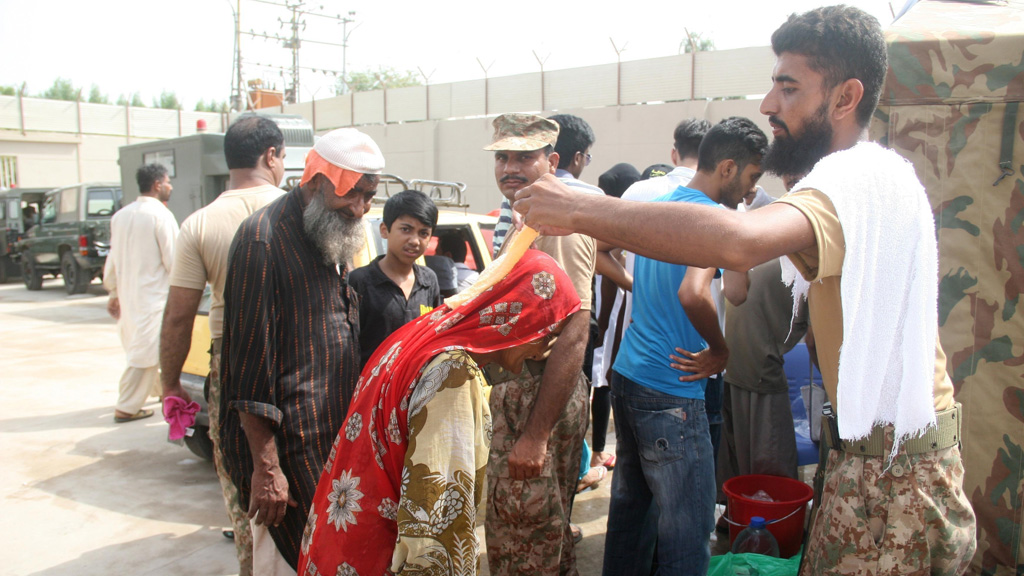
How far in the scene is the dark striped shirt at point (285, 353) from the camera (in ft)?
7.55

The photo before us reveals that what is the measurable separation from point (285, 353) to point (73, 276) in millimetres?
15378

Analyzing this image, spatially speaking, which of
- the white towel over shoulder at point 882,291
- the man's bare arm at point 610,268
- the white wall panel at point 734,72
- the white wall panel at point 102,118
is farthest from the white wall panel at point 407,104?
the white towel over shoulder at point 882,291

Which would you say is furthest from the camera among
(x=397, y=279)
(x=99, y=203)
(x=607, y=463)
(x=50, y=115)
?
(x=50, y=115)

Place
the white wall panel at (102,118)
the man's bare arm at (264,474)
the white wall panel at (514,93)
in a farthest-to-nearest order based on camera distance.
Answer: the white wall panel at (102,118) → the white wall panel at (514,93) → the man's bare arm at (264,474)

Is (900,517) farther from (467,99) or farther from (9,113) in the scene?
(9,113)

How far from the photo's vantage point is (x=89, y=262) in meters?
14.8

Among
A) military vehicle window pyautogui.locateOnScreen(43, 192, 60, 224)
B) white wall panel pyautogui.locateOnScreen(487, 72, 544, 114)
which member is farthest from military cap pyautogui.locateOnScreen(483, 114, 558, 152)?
military vehicle window pyautogui.locateOnScreen(43, 192, 60, 224)

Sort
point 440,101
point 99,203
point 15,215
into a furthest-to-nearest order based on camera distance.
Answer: point 440,101 → point 15,215 → point 99,203

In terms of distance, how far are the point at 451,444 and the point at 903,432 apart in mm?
973

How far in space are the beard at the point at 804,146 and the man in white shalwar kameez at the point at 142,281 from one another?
580 centimetres

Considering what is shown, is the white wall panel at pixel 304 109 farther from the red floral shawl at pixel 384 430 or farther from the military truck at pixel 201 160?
the red floral shawl at pixel 384 430

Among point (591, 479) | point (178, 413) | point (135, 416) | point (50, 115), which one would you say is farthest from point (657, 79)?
point (50, 115)

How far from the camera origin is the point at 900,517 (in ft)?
5.01

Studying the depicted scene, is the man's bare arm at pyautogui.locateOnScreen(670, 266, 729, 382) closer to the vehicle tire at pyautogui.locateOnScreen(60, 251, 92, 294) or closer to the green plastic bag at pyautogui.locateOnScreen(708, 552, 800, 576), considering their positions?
the green plastic bag at pyautogui.locateOnScreen(708, 552, 800, 576)
